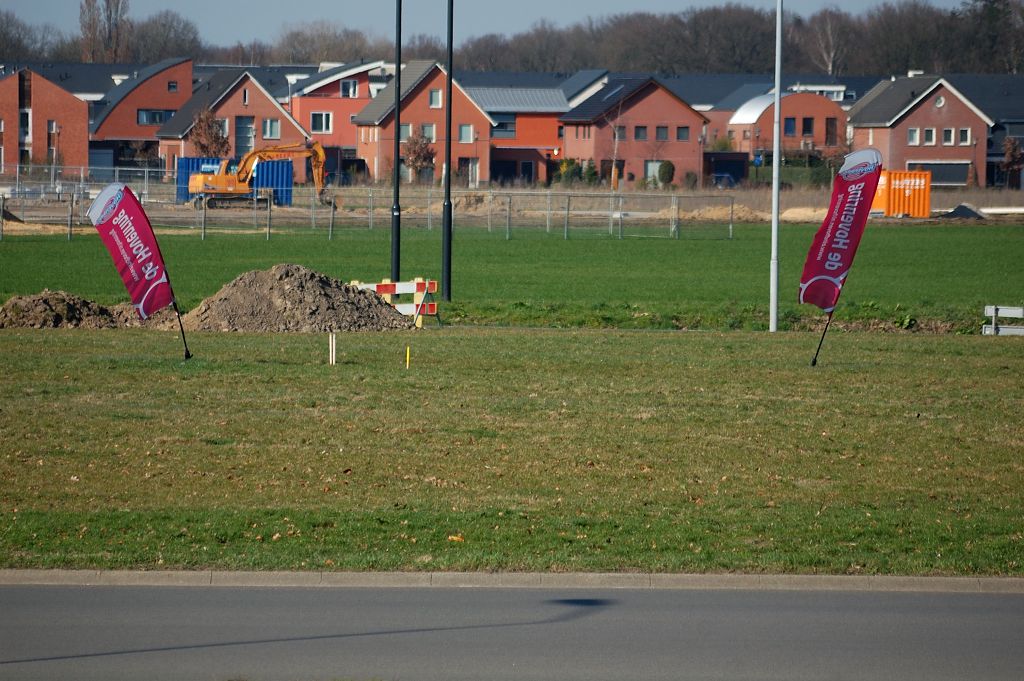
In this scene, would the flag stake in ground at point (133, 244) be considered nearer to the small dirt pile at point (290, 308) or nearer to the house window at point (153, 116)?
the small dirt pile at point (290, 308)

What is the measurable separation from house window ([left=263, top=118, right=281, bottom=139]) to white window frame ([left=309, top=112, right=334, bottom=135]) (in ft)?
25.6

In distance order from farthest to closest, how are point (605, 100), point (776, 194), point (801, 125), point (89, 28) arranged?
point (89, 28), point (801, 125), point (605, 100), point (776, 194)

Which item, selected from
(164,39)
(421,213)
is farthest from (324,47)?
(421,213)

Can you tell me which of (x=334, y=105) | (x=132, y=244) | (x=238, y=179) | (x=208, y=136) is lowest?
(x=132, y=244)

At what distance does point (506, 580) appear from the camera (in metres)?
8.73

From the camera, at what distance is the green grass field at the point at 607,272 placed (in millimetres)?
26672

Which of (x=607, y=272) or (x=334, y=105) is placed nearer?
(x=607, y=272)

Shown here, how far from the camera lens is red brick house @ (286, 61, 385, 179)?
99.3 meters

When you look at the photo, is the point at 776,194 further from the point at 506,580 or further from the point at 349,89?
the point at 349,89

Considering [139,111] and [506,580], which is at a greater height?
[139,111]

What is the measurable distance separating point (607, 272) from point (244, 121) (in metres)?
60.4

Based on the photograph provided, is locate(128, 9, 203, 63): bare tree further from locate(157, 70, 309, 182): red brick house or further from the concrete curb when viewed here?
the concrete curb

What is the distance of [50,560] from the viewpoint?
8.86 metres

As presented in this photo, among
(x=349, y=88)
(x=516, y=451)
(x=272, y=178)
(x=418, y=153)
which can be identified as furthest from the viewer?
(x=349, y=88)
